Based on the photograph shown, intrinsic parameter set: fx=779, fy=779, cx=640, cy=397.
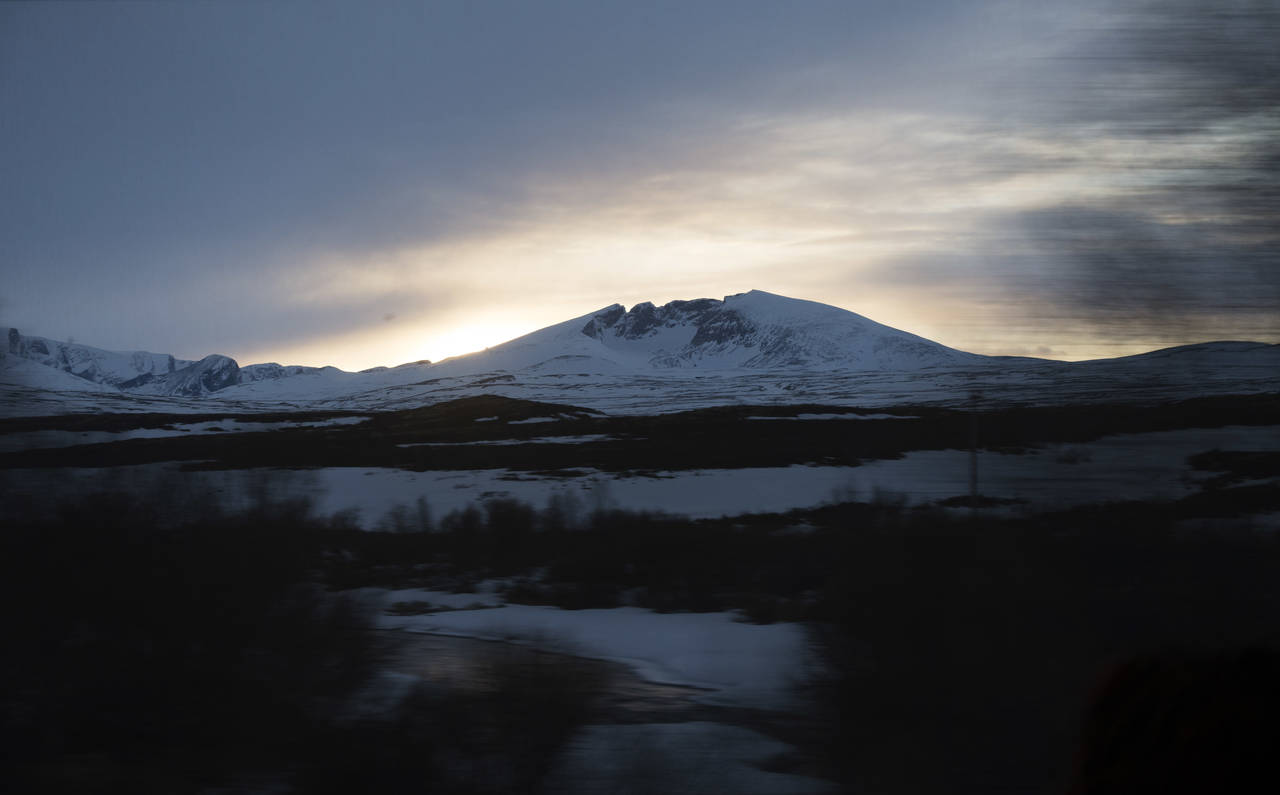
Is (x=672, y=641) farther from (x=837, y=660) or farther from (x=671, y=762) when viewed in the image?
(x=671, y=762)

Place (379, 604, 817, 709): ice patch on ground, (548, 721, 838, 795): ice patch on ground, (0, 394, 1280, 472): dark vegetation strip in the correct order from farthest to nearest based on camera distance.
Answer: (379, 604, 817, 709): ice patch on ground, (0, 394, 1280, 472): dark vegetation strip, (548, 721, 838, 795): ice patch on ground

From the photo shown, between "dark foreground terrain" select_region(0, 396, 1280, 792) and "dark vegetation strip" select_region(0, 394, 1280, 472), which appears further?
"dark vegetation strip" select_region(0, 394, 1280, 472)

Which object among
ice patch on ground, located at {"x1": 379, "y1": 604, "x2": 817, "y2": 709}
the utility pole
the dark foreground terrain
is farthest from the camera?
ice patch on ground, located at {"x1": 379, "y1": 604, "x2": 817, "y2": 709}

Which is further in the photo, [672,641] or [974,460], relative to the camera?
[672,641]

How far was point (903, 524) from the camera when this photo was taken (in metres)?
8.52

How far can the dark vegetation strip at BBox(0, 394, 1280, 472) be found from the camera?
17.2 ft

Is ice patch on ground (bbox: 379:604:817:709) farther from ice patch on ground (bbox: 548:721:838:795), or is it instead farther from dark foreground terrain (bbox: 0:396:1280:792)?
ice patch on ground (bbox: 548:721:838:795)

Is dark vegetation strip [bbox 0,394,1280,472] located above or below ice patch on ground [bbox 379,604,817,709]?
above

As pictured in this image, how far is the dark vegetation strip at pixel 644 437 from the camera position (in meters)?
5.23

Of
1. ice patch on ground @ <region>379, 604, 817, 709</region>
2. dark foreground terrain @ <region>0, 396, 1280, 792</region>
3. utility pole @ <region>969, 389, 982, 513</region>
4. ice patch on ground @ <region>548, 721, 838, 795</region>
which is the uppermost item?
utility pole @ <region>969, 389, 982, 513</region>

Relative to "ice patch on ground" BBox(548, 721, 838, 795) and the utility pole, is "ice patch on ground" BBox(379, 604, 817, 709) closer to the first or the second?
"ice patch on ground" BBox(548, 721, 838, 795)

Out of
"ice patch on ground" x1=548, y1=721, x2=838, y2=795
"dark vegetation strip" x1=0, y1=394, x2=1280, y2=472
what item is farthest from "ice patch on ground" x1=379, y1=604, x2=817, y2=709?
"dark vegetation strip" x1=0, y1=394, x2=1280, y2=472

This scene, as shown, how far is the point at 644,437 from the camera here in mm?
30453

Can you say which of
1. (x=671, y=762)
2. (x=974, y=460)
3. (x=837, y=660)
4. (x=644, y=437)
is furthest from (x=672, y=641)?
(x=644, y=437)
